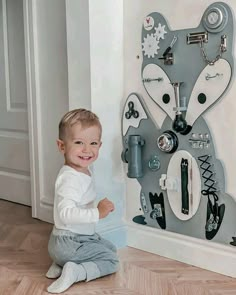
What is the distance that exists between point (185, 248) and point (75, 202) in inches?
Result: 18.1

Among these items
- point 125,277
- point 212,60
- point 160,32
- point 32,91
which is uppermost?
point 160,32

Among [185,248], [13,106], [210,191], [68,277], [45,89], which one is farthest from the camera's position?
[13,106]

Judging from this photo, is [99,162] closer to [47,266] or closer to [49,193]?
[47,266]

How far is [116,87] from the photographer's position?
2.01 metres

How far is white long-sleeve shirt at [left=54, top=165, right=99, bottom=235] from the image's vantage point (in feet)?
5.52

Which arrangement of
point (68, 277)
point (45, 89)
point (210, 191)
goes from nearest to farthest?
point (68, 277) < point (210, 191) < point (45, 89)

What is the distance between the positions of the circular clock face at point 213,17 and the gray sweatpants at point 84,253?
0.85 m

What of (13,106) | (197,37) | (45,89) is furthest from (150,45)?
(13,106)

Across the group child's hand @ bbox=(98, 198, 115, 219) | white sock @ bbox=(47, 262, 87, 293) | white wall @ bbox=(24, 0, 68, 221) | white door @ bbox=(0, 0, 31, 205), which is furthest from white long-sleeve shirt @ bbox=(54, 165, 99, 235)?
white door @ bbox=(0, 0, 31, 205)

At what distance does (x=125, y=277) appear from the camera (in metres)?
1.77

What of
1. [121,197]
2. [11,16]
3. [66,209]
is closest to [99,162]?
[121,197]

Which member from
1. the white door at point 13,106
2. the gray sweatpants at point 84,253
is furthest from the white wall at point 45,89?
the gray sweatpants at point 84,253

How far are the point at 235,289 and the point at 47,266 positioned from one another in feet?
2.22

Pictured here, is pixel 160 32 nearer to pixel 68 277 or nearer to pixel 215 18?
pixel 215 18
